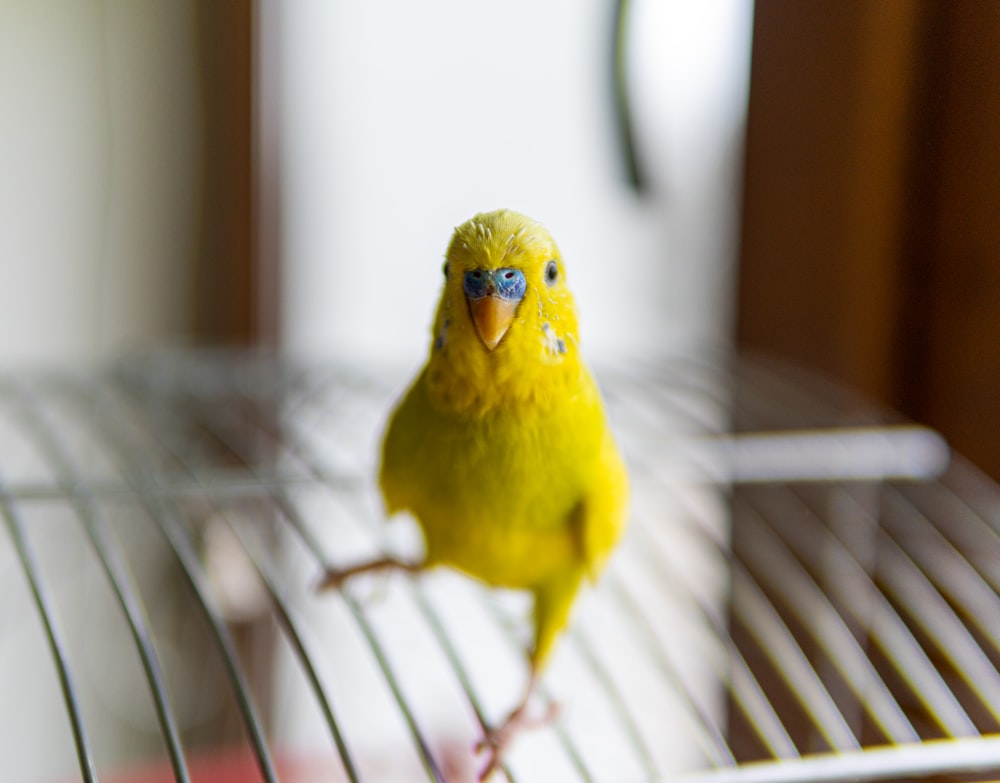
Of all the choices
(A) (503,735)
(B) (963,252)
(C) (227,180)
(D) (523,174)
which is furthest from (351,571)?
(C) (227,180)

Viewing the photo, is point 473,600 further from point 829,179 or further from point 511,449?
point 511,449

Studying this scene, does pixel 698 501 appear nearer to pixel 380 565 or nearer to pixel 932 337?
pixel 932 337

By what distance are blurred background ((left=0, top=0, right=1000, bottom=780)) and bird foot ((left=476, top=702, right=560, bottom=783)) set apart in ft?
1.27

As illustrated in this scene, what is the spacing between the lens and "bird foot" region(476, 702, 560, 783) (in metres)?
0.61

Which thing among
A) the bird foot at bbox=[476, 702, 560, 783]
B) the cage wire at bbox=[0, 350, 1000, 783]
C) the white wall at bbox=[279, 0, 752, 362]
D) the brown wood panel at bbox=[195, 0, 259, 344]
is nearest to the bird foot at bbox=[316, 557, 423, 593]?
the cage wire at bbox=[0, 350, 1000, 783]

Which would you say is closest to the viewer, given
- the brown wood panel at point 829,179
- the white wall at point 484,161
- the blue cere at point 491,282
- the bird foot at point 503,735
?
the blue cere at point 491,282

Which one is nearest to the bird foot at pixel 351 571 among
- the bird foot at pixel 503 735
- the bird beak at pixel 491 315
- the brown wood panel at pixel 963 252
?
the bird foot at pixel 503 735

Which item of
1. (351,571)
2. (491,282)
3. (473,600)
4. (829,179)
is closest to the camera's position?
(491,282)

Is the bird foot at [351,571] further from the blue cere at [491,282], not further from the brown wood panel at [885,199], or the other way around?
the brown wood panel at [885,199]

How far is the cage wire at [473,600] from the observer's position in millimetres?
710

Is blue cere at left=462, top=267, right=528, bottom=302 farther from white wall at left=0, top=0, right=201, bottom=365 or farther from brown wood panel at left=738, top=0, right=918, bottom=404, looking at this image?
white wall at left=0, top=0, right=201, bottom=365

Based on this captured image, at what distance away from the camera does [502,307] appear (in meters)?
0.48

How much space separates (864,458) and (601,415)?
436 millimetres

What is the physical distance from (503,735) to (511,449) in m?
0.20
